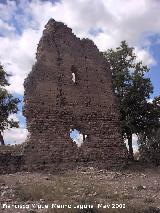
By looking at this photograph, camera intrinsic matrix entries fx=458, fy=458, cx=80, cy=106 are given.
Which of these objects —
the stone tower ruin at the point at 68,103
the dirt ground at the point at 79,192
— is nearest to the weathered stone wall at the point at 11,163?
the stone tower ruin at the point at 68,103

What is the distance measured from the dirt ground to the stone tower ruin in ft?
4.67

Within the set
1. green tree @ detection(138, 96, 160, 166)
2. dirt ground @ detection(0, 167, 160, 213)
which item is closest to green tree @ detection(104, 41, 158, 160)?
green tree @ detection(138, 96, 160, 166)

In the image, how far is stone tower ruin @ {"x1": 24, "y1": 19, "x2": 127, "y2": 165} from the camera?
63.5 ft

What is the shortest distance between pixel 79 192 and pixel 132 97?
13197 mm

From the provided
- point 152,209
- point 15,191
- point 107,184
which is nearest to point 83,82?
point 107,184

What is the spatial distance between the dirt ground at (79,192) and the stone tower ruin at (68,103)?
4.67ft

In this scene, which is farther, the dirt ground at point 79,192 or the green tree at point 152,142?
the green tree at point 152,142

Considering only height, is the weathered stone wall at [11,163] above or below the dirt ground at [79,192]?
above

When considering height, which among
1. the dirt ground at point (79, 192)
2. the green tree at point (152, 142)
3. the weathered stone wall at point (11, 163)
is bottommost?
the dirt ground at point (79, 192)

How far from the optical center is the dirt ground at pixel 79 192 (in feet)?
36.9

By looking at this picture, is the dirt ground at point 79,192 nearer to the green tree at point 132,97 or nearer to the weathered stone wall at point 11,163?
the weathered stone wall at point 11,163

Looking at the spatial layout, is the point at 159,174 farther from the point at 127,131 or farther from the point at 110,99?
the point at 127,131

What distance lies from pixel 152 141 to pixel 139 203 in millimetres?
17524

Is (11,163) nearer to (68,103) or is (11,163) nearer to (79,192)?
(68,103)
